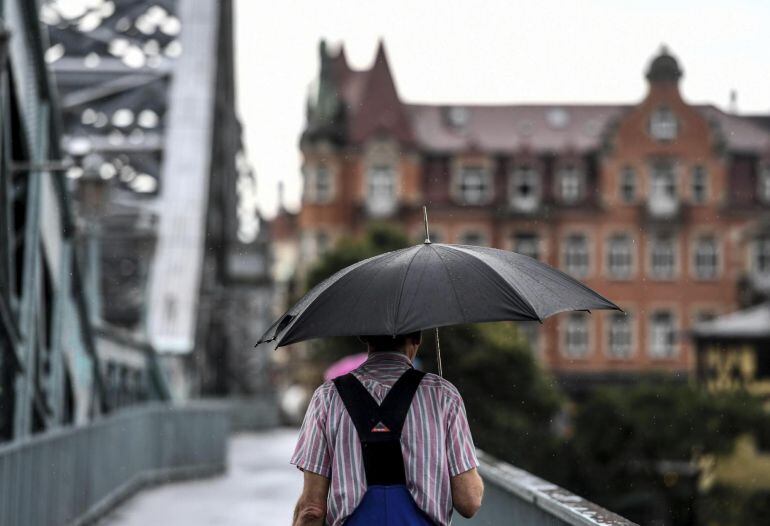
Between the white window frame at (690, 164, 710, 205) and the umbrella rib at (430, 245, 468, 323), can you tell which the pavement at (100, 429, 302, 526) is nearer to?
the umbrella rib at (430, 245, 468, 323)

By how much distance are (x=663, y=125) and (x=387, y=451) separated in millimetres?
58874

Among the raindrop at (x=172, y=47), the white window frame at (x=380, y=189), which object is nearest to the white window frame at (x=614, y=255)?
the white window frame at (x=380, y=189)

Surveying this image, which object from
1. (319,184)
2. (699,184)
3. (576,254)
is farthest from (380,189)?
(699,184)

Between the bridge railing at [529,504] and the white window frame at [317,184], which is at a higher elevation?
the white window frame at [317,184]

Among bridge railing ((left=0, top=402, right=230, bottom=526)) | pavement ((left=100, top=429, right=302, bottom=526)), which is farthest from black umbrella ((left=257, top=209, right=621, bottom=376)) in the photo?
pavement ((left=100, top=429, right=302, bottom=526))

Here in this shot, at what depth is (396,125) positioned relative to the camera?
61812mm

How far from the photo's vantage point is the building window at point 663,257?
203 feet

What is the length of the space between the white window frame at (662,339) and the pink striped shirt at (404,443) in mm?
57848

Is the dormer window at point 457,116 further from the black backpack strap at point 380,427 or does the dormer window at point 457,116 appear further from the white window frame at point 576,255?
the black backpack strap at point 380,427

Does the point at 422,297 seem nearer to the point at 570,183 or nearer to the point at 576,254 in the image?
the point at 576,254

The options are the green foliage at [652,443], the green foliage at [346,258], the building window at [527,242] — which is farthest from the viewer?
the building window at [527,242]

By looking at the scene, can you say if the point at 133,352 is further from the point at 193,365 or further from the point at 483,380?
the point at 483,380

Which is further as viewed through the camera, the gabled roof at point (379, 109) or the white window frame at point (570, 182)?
the white window frame at point (570, 182)

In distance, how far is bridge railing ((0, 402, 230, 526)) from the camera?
9781mm
